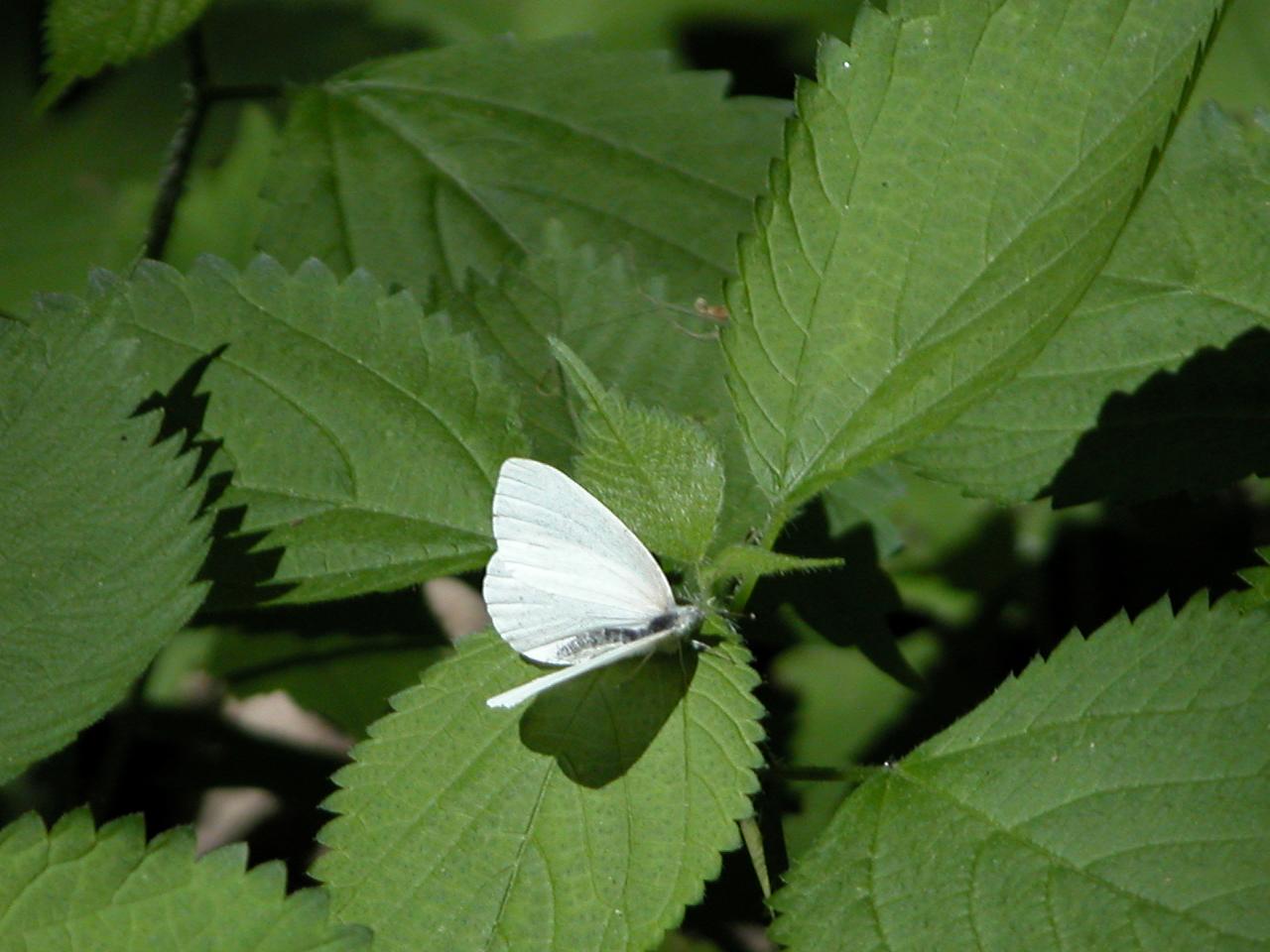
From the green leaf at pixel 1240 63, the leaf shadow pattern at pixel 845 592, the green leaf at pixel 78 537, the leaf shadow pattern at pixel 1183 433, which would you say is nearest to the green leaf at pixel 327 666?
the leaf shadow pattern at pixel 845 592

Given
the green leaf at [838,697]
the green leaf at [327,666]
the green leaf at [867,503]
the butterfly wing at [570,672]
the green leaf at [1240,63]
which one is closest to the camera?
the butterfly wing at [570,672]

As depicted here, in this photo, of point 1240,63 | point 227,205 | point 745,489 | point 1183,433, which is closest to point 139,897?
point 745,489

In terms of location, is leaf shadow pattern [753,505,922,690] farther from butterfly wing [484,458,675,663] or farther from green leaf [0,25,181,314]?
green leaf [0,25,181,314]

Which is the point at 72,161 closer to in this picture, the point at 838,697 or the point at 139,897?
the point at 838,697

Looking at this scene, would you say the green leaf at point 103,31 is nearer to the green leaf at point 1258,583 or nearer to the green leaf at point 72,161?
the green leaf at point 72,161

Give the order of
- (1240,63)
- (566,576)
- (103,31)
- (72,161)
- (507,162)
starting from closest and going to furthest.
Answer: (566,576), (103,31), (507,162), (1240,63), (72,161)

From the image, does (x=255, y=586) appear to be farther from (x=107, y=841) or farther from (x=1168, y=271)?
(x=1168, y=271)
